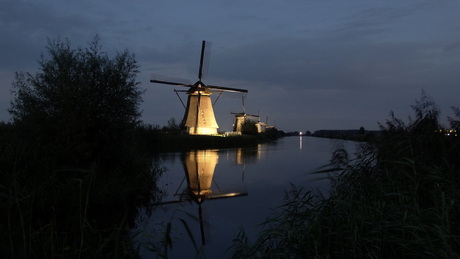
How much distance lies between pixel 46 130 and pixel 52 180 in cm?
244

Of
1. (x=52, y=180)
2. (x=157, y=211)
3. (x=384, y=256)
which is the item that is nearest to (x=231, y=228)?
(x=157, y=211)

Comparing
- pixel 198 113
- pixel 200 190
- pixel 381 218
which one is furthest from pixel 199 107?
pixel 381 218

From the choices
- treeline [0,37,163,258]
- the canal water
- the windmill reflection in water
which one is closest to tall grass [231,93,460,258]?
the canal water

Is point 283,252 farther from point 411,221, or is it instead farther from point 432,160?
point 432,160

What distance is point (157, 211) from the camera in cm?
905

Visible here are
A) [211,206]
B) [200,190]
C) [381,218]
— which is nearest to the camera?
[381,218]

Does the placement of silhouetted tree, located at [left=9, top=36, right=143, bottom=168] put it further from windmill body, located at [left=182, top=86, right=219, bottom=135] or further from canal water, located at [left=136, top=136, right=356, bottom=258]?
windmill body, located at [left=182, top=86, right=219, bottom=135]

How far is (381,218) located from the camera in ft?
14.3

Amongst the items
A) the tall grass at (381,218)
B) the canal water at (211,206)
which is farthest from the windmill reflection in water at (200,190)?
the tall grass at (381,218)

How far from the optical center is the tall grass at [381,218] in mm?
3988

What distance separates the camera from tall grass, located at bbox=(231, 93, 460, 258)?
3988mm

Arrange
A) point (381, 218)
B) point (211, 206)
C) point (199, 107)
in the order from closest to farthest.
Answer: point (381, 218) < point (211, 206) < point (199, 107)

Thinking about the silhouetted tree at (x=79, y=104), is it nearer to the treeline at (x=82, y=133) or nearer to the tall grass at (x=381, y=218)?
the treeline at (x=82, y=133)

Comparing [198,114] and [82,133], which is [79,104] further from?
[198,114]
